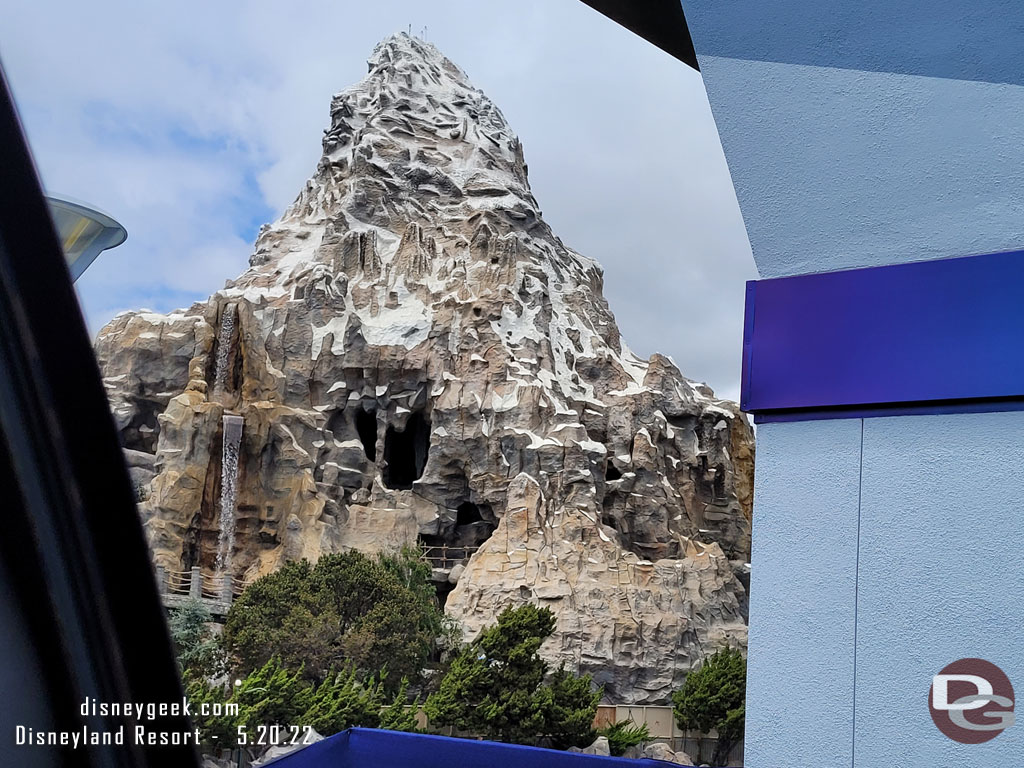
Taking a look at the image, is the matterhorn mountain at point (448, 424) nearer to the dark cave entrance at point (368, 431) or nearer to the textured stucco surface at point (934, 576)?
the dark cave entrance at point (368, 431)

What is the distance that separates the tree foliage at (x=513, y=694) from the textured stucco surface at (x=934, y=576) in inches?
535

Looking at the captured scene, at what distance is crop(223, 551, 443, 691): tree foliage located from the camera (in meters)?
16.0

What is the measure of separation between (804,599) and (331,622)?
14755 millimetres

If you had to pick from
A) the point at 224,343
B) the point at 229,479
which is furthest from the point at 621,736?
the point at 224,343

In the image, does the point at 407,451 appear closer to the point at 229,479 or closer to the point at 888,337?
the point at 229,479

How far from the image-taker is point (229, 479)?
22.0 metres

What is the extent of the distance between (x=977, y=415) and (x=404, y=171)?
1122 inches

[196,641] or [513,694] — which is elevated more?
[196,641]

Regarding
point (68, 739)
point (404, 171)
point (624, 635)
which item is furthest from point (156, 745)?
point (404, 171)

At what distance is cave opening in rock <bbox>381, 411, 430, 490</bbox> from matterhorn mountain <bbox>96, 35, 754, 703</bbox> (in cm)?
9

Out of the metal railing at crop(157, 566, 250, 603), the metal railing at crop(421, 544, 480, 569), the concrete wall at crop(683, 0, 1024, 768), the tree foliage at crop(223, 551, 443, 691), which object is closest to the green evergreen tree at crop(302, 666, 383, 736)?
the tree foliage at crop(223, 551, 443, 691)

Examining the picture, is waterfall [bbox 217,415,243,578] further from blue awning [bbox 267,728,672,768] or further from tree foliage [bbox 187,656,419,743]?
blue awning [bbox 267,728,672,768]

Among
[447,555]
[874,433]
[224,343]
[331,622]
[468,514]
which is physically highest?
[224,343]

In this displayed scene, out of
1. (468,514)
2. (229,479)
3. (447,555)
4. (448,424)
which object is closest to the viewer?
(229,479)
